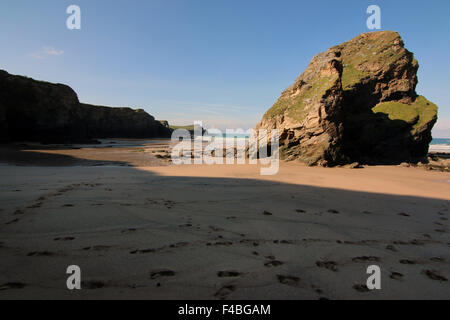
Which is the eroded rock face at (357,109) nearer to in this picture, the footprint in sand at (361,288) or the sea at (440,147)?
the footprint in sand at (361,288)

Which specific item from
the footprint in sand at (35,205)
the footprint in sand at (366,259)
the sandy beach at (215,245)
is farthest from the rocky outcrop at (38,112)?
the footprint in sand at (366,259)

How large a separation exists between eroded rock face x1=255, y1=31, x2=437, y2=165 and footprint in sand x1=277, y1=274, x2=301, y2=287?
29.3ft

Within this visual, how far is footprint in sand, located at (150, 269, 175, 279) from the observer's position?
5.53 ft

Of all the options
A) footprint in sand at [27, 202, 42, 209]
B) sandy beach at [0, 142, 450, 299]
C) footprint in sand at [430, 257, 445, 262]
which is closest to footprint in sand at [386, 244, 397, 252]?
sandy beach at [0, 142, 450, 299]

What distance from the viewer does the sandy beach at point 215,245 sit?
1587 millimetres

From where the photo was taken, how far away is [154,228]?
2561 millimetres

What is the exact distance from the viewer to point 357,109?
47.7 ft

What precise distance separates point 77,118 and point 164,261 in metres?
34.8

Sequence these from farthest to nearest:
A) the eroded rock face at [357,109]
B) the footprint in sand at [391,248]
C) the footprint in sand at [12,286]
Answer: the eroded rock face at [357,109] < the footprint in sand at [391,248] < the footprint in sand at [12,286]

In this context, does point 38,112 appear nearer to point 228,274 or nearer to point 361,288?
point 228,274

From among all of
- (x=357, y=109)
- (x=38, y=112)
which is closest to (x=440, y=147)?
(x=357, y=109)

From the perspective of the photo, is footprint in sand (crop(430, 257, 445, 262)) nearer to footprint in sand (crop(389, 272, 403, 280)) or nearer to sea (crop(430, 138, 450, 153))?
footprint in sand (crop(389, 272, 403, 280))

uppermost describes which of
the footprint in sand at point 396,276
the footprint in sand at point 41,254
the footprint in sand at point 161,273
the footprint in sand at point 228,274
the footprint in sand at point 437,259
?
the footprint in sand at point 41,254
